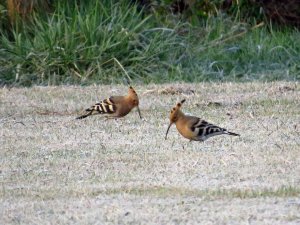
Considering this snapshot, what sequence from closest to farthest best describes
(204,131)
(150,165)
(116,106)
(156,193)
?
(156,193) < (150,165) < (204,131) < (116,106)

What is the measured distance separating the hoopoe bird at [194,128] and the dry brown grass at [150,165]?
12cm

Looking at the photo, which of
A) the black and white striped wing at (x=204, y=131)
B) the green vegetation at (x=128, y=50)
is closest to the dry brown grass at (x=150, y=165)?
the black and white striped wing at (x=204, y=131)

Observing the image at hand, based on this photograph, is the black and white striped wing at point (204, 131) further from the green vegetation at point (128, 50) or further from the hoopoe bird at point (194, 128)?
the green vegetation at point (128, 50)

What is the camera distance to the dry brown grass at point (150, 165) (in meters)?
7.45

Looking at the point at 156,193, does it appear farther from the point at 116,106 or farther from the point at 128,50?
the point at 128,50

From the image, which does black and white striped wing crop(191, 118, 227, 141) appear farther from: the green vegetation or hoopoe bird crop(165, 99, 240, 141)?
the green vegetation

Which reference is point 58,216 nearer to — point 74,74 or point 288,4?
point 74,74

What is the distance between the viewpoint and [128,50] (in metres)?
16.6

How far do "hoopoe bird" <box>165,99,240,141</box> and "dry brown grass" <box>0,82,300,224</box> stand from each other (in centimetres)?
12

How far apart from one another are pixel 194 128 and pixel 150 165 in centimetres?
93

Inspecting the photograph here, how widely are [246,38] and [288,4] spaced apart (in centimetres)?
173

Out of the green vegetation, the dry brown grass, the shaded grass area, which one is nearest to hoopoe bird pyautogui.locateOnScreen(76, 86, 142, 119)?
the dry brown grass

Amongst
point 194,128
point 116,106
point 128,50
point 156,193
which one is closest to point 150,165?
point 194,128

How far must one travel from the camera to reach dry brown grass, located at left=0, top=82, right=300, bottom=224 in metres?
7.45
